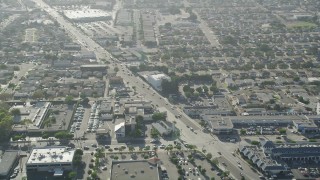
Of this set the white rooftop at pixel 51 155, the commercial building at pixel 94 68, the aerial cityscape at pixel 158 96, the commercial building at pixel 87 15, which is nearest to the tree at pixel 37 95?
the aerial cityscape at pixel 158 96

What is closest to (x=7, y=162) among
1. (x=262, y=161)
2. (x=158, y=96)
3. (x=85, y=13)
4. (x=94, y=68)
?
(x=158, y=96)

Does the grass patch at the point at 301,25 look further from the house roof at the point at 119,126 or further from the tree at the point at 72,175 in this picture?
the tree at the point at 72,175

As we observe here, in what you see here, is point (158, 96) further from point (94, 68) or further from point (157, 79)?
point (94, 68)

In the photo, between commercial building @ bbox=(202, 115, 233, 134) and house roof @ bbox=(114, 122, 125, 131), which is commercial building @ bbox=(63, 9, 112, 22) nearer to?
house roof @ bbox=(114, 122, 125, 131)

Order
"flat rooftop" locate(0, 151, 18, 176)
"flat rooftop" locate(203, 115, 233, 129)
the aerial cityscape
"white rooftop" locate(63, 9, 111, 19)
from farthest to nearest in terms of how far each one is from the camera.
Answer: "white rooftop" locate(63, 9, 111, 19), "flat rooftop" locate(203, 115, 233, 129), the aerial cityscape, "flat rooftop" locate(0, 151, 18, 176)

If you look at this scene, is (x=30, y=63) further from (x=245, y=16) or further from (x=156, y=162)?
(x=245, y=16)

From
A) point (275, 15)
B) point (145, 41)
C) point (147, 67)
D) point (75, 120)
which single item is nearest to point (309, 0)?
point (275, 15)

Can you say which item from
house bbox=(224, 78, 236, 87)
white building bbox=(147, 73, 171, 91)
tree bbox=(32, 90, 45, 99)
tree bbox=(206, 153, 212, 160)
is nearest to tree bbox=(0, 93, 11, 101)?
tree bbox=(32, 90, 45, 99)
